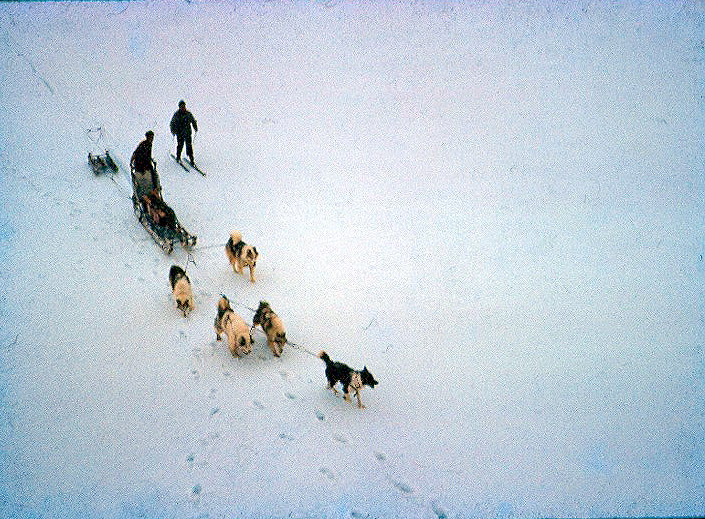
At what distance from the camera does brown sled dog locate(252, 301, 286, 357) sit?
4688 millimetres

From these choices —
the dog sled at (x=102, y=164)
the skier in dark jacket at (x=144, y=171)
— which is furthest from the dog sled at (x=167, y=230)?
the dog sled at (x=102, y=164)

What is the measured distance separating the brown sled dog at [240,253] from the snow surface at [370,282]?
0.28m

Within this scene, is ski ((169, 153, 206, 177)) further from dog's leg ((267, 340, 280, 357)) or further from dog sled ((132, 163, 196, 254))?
dog's leg ((267, 340, 280, 357))

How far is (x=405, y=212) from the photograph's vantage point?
8367 millimetres

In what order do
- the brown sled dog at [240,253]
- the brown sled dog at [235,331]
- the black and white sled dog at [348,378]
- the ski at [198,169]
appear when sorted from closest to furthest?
the black and white sled dog at [348,378], the brown sled dog at [235,331], the brown sled dog at [240,253], the ski at [198,169]

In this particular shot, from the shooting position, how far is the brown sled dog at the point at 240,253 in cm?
596

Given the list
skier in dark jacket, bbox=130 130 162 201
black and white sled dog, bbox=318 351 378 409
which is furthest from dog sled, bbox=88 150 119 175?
black and white sled dog, bbox=318 351 378 409

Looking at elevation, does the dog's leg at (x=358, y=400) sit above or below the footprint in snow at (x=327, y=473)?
above

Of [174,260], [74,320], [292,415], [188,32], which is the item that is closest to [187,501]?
[292,415]

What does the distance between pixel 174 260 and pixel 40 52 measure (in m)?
11.4

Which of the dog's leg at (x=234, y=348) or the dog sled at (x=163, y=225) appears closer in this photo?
the dog's leg at (x=234, y=348)

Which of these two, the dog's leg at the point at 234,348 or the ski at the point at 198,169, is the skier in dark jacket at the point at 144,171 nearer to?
the ski at the point at 198,169

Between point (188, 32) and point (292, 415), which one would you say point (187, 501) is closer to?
point (292, 415)

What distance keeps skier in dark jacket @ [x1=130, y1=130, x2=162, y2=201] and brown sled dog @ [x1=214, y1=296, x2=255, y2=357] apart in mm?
3114
